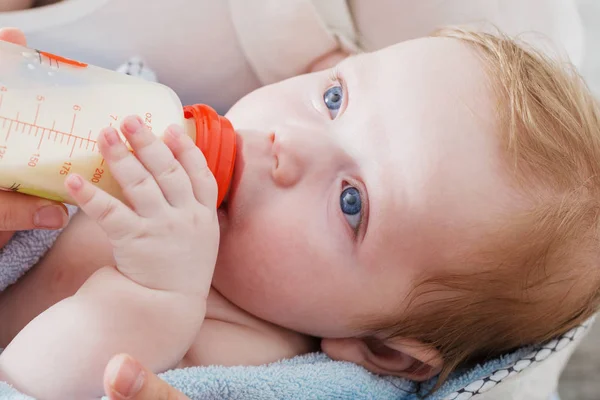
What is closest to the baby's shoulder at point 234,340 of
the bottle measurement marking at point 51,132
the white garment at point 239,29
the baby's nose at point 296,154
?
the baby's nose at point 296,154

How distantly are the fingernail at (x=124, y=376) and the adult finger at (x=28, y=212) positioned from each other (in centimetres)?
24

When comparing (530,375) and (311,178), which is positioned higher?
(311,178)

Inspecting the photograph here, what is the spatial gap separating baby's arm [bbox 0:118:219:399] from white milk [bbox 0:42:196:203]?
0.04 m

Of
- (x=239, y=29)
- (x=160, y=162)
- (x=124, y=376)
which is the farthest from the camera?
(x=239, y=29)

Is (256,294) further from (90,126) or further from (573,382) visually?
(573,382)

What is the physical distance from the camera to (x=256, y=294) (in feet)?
3.18

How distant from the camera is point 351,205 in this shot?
94cm

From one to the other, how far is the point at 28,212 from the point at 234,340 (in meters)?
0.36

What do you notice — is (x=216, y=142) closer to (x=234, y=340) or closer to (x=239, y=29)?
(x=234, y=340)

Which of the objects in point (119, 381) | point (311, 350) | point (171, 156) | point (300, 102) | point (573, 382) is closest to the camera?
point (119, 381)

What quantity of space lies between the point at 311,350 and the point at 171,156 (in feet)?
1.61

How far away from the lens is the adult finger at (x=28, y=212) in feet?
2.66

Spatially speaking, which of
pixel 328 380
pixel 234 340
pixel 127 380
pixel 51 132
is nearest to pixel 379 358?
pixel 328 380

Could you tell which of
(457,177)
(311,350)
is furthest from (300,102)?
(311,350)
